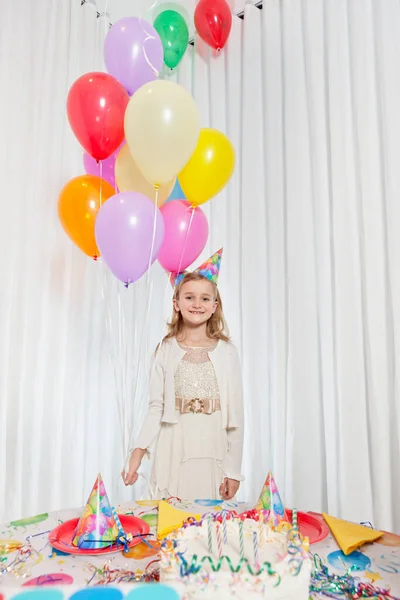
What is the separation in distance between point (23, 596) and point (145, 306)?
84.7 inches

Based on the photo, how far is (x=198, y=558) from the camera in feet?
2.40

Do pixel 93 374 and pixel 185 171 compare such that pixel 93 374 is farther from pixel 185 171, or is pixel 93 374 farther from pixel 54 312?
pixel 185 171

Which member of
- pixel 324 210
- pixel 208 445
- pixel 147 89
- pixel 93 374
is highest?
pixel 147 89

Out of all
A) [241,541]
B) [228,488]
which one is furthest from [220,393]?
[241,541]

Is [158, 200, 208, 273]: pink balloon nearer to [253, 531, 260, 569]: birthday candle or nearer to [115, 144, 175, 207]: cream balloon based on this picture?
[115, 144, 175, 207]: cream balloon

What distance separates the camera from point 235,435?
1.91 meters

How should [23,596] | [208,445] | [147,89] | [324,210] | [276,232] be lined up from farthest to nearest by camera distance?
[276,232] < [324,210] < [208,445] < [147,89] < [23,596]

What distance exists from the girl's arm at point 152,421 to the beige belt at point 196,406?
0.07 metres

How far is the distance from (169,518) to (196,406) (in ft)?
2.83

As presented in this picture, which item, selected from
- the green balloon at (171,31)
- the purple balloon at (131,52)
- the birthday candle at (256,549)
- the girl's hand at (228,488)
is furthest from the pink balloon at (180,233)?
the birthday candle at (256,549)

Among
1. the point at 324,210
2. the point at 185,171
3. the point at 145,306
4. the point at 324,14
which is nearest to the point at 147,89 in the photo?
the point at 185,171

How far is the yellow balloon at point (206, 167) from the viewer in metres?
1.88

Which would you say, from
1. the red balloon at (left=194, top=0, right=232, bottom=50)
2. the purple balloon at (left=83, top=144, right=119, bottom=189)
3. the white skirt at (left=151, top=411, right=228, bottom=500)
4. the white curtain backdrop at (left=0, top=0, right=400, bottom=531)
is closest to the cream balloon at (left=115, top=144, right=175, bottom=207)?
the purple balloon at (left=83, top=144, right=119, bottom=189)

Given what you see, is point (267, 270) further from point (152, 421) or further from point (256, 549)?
point (256, 549)
